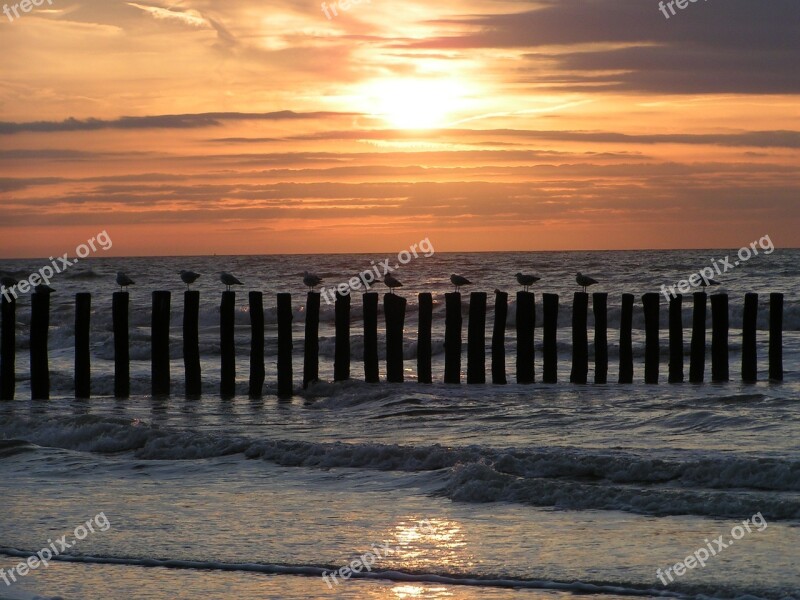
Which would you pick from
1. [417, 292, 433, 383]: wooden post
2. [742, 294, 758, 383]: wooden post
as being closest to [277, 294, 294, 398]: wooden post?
[417, 292, 433, 383]: wooden post

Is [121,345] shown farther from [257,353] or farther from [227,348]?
[257,353]

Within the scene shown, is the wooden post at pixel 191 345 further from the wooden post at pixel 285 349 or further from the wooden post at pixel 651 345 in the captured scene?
the wooden post at pixel 651 345

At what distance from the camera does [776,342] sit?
2022 centimetres

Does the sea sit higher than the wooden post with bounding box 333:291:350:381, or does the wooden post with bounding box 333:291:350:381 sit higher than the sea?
the wooden post with bounding box 333:291:350:381

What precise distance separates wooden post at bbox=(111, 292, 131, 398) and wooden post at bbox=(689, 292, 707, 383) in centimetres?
1016

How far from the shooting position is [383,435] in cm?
1389

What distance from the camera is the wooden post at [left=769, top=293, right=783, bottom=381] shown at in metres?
20.1

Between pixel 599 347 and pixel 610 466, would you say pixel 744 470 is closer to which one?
pixel 610 466

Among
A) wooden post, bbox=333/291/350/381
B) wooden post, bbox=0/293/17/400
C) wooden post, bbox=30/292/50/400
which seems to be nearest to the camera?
wooden post, bbox=30/292/50/400

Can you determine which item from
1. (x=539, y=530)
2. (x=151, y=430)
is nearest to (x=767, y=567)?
(x=539, y=530)

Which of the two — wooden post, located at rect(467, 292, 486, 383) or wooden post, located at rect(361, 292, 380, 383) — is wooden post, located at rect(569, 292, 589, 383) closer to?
wooden post, located at rect(467, 292, 486, 383)

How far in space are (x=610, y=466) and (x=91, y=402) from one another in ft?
34.0

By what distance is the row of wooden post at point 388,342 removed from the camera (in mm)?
18984

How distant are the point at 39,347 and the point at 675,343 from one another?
37.3 feet
